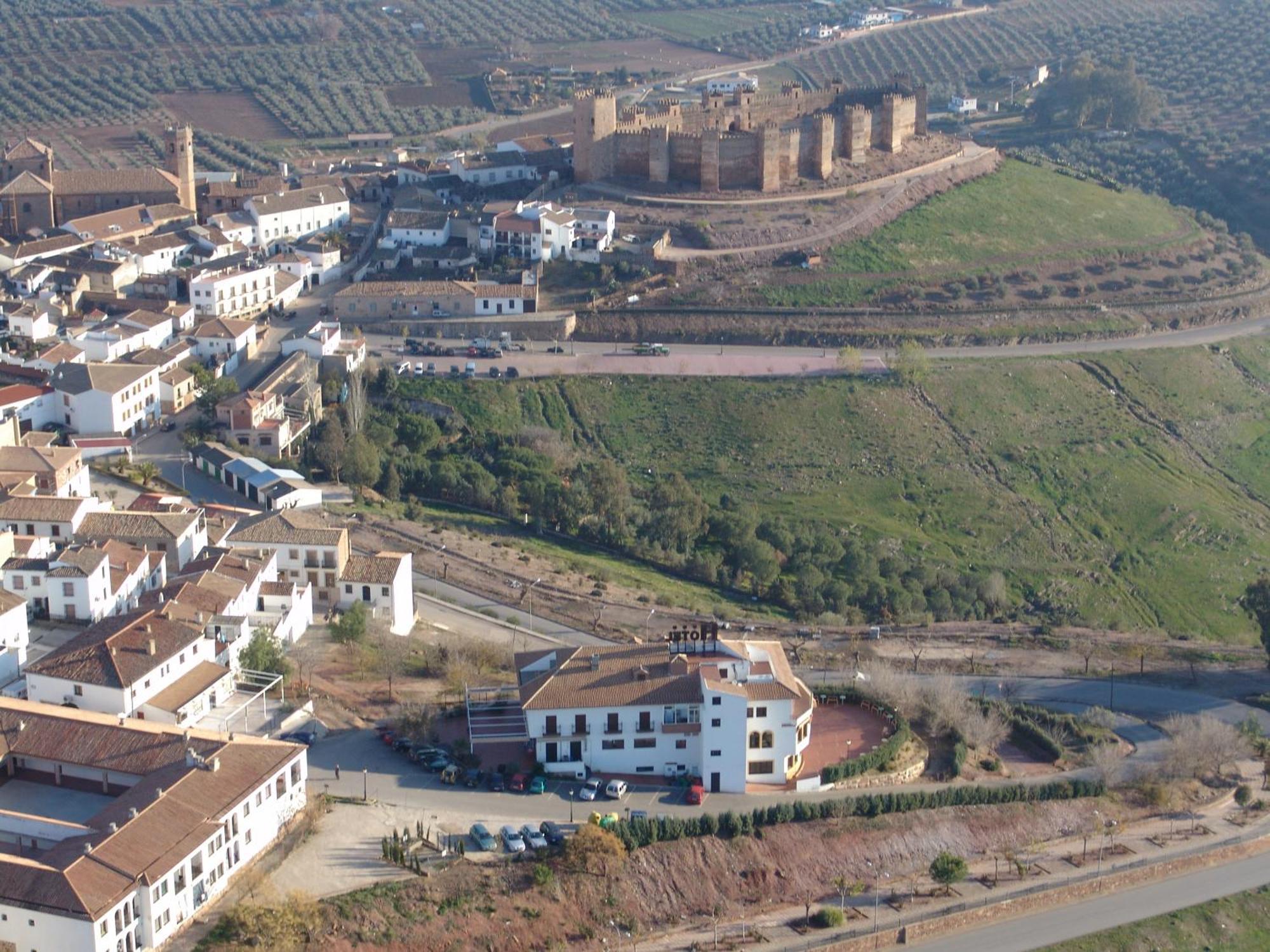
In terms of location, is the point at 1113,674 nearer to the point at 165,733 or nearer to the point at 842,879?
the point at 842,879

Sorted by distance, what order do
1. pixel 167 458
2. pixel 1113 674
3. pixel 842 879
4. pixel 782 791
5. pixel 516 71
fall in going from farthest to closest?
1. pixel 516 71
2. pixel 167 458
3. pixel 1113 674
4. pixel 782 791
5. pixel 842 879

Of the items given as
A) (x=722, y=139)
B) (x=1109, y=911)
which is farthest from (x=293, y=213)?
(x=1109, y=911)

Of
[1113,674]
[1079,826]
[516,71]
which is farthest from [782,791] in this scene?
[516,71]

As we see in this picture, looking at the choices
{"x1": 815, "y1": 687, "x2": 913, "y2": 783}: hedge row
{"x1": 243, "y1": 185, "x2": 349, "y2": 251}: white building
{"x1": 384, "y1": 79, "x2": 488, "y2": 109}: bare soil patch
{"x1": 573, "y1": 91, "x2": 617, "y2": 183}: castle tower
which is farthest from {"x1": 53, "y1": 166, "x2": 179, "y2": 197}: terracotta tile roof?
{"x1": 815, "y1": 687, "x2": 913, "y2": 783}: hedge row

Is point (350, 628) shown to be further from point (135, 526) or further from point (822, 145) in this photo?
point (822, 145)

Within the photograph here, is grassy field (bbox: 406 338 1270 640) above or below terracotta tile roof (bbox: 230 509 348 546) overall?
below

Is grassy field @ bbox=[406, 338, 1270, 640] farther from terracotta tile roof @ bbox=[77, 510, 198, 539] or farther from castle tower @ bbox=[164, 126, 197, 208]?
castle tower @ bbox=[164, 126, 197, 208]
